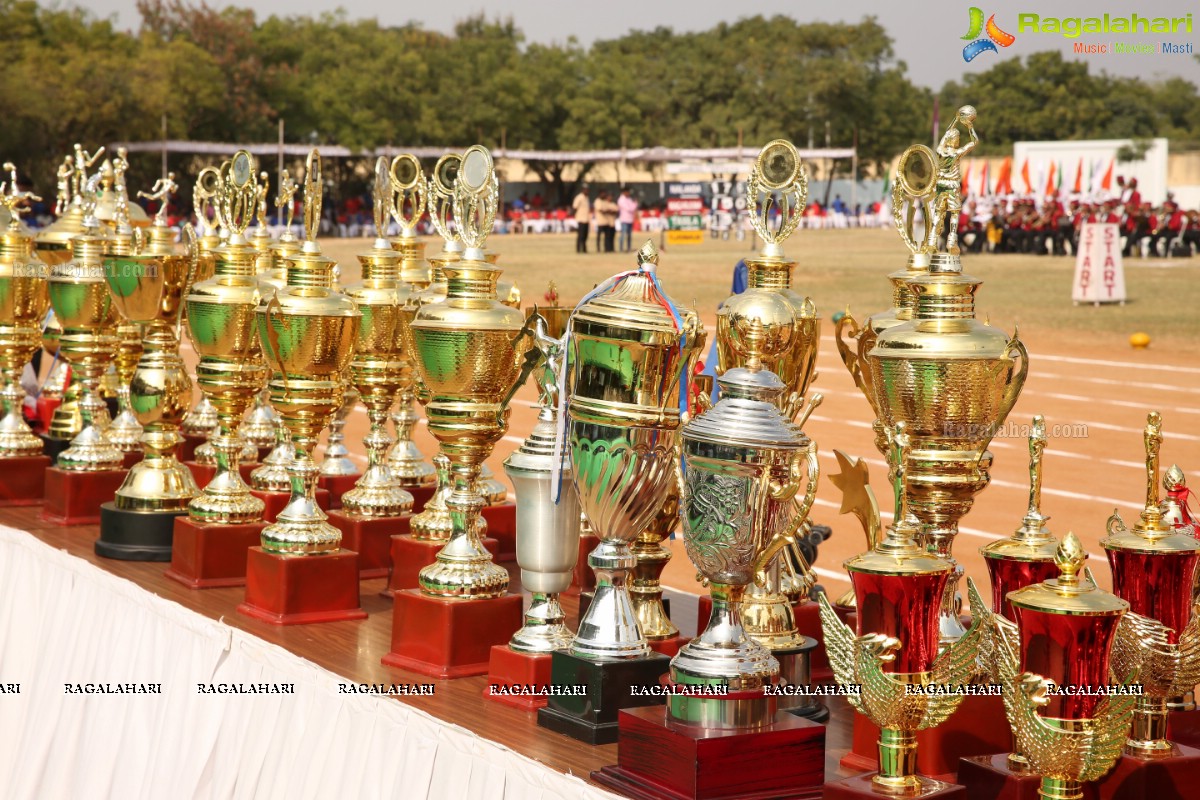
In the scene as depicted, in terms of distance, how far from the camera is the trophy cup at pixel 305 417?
141 inches

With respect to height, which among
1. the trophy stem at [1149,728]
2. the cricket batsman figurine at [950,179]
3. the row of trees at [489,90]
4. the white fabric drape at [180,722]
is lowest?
the white fabric drape at [180,722]

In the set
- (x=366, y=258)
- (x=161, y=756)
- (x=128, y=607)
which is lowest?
(x=161, y=756)

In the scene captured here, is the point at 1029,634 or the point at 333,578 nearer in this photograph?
the point at 1029,634

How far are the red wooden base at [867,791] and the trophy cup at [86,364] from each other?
10.7ft

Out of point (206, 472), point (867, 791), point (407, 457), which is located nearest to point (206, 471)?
point (206, 472)

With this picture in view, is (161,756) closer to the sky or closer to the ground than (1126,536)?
closer to the ground

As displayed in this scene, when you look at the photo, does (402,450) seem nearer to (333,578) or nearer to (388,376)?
(388,376)

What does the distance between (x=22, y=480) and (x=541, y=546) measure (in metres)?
2.86

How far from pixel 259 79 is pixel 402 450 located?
1464 inches

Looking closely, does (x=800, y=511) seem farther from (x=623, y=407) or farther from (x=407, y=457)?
(x=407, y=457)

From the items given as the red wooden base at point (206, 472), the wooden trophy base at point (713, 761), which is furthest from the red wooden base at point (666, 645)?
the red wooden base at point (206, 472)

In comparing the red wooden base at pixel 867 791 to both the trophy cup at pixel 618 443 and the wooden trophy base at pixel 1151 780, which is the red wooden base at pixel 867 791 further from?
the trophy cup at pixel 618 443

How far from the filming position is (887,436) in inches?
116

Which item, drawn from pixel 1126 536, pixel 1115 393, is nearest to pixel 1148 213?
pixel 1115 393
